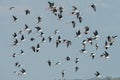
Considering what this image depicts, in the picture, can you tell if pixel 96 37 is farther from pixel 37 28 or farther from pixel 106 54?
pixel 37 28

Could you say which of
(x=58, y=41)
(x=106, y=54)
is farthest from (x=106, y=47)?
(x=58, y=41)

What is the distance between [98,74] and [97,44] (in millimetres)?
8222

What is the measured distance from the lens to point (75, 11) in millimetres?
143625

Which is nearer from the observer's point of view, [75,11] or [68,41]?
[75,11]

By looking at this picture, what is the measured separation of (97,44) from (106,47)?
371 inches

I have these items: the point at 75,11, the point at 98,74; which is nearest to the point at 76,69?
the point at 98,74

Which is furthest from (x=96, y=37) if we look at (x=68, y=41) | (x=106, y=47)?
(x=68, y=41)

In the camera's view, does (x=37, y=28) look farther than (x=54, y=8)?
Yes

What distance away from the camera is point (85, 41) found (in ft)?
501

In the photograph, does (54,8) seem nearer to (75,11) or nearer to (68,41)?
(75,11)

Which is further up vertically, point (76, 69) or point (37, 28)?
point (37, 28)

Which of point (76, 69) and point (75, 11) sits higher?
point (75, 11)

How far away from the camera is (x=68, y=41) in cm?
15550

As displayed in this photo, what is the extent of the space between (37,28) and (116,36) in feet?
65.8
